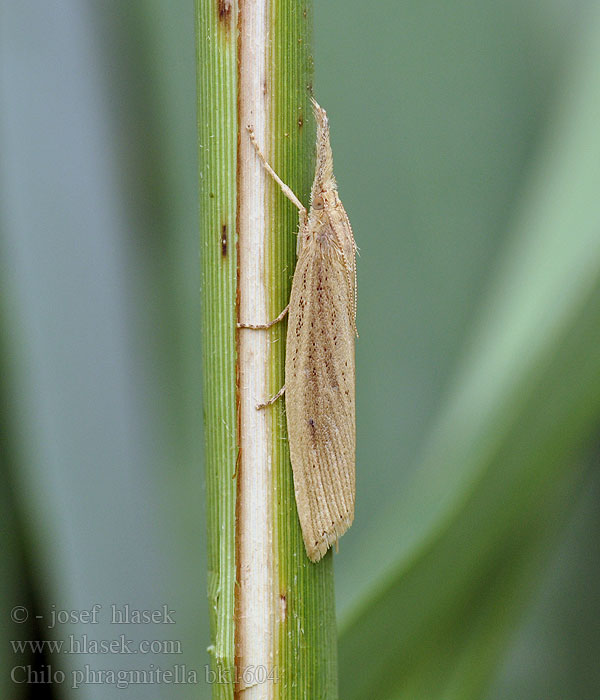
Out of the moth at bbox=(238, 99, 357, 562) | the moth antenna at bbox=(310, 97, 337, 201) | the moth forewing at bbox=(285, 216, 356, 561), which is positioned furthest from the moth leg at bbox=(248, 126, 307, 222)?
the moth antenna at bbox=(310, 97, 337, 201)

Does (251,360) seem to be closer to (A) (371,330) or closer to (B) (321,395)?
(B) (321,395)

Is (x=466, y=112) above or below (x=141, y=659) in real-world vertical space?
above

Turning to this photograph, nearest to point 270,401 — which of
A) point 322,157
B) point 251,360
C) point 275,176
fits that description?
point 251,360

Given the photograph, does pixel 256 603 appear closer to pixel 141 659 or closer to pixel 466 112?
pixel 141 659

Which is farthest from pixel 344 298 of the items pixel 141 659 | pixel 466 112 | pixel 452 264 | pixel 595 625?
pixel 595 625

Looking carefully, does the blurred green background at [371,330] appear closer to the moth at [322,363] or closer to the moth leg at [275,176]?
the moth at [322,363]
